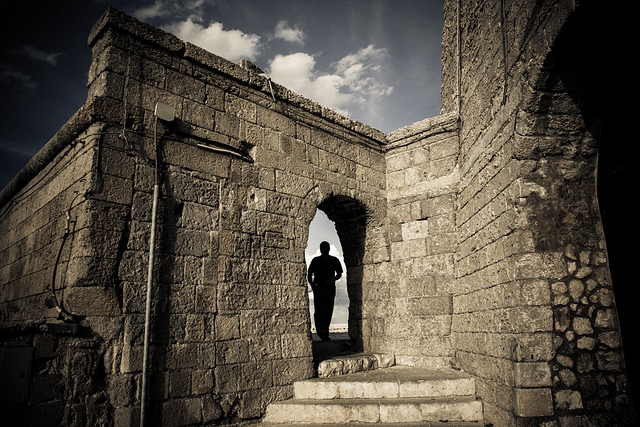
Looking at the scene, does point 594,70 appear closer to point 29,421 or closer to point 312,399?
point 312,399

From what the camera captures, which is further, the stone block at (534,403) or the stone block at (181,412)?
the stone block at (181,412)

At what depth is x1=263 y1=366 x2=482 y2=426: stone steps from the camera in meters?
4.27

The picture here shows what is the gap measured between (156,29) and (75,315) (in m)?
3.05

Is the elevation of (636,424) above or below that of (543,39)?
below

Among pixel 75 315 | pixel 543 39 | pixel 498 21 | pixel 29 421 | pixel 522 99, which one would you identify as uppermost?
pixel 498 21

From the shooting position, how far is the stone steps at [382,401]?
4.27m

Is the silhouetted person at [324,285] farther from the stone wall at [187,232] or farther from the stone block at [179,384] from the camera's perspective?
the stone block at [179,384]

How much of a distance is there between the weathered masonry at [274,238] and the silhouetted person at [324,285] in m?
1.04

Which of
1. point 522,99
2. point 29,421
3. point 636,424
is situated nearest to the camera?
point 29,421

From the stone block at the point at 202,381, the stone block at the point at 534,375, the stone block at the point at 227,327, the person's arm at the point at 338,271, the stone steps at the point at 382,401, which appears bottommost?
the stone steps at the point at 382,401

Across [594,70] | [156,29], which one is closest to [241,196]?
[156,29]

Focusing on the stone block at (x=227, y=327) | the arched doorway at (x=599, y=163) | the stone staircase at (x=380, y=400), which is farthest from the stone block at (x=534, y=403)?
the stone block at (x=227, y=327)

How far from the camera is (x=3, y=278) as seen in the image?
618 cm

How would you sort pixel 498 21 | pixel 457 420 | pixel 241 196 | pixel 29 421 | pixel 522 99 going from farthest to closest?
pixel 241 196 → pixel 498 21 → pixel 457 420 → pixel 522 99 → pixel 29 421
